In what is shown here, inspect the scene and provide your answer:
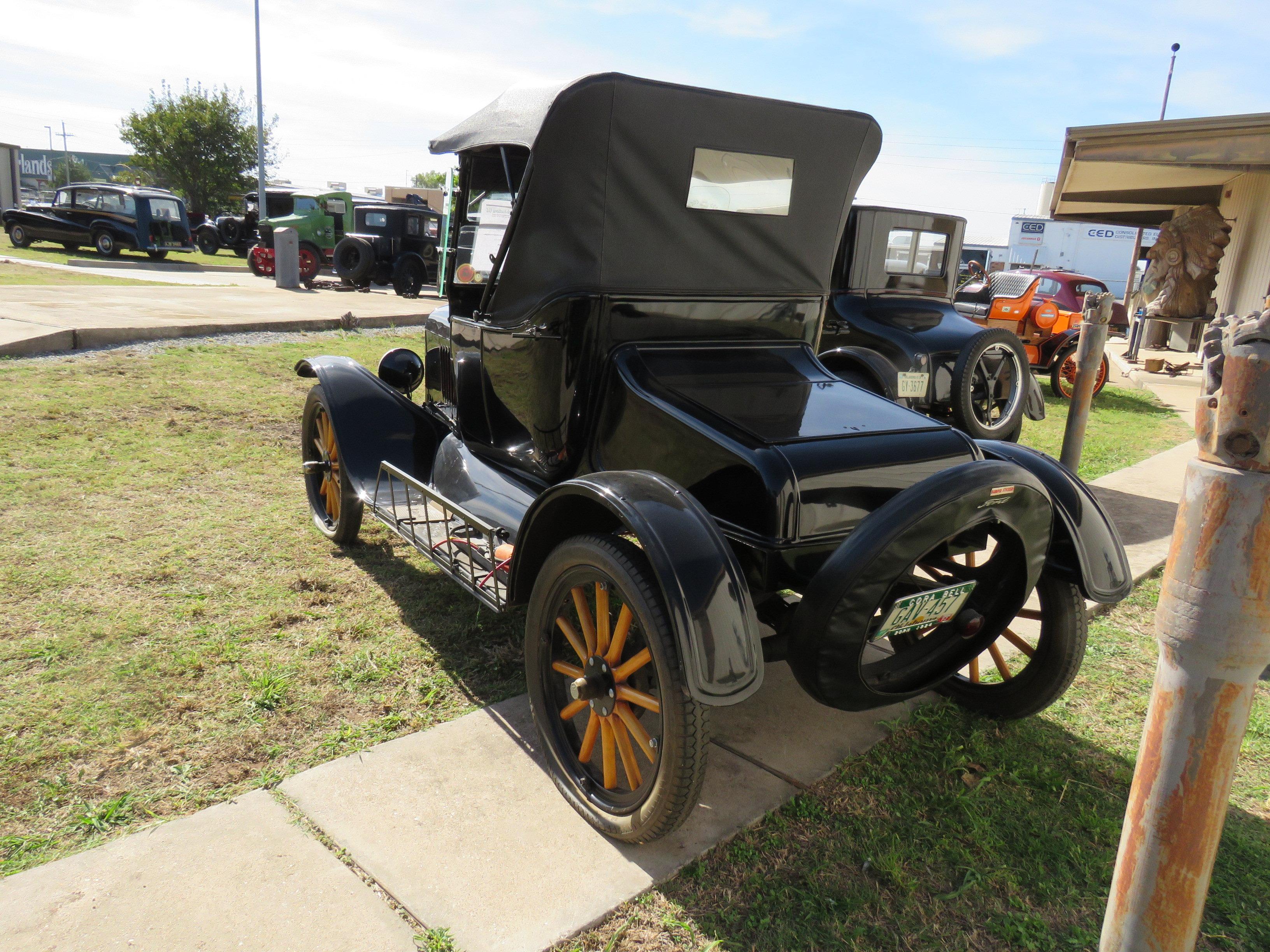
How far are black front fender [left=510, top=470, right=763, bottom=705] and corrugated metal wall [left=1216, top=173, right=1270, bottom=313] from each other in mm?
13864

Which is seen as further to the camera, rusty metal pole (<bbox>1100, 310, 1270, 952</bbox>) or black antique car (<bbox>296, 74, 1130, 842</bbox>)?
black antique car (<bbox>296, 74, 1130, 842</bbox>)

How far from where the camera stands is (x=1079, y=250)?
3619cm

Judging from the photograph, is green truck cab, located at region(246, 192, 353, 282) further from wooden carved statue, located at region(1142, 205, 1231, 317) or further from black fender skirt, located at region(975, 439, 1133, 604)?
black fender skirt, located at region(975, 439, 1133, 604)

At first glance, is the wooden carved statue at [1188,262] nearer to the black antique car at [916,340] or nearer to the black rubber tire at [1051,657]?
the black antique car at [916,340]

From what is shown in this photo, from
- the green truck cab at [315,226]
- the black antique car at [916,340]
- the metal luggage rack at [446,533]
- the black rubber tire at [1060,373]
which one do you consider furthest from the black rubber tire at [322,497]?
the green truck cab at [315,226]

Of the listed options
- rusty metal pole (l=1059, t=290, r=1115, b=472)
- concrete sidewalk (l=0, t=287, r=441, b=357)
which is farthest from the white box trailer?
rusty metal pole (l=1059, t=290, r=1115, b=472)

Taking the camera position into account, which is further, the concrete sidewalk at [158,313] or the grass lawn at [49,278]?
the grass lawn at [49,278]

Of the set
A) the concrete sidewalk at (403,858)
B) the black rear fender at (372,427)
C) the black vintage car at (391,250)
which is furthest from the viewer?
the black vintage car at (391,250)

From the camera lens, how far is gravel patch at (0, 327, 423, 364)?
8.13 metres

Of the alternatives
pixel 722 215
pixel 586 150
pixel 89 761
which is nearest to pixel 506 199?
pixel 586 150

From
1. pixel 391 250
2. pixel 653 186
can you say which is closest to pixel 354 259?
pixel 391 250

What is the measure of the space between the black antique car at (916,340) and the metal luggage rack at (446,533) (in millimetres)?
4139

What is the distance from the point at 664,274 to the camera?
126 inches

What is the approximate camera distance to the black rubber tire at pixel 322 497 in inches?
168
